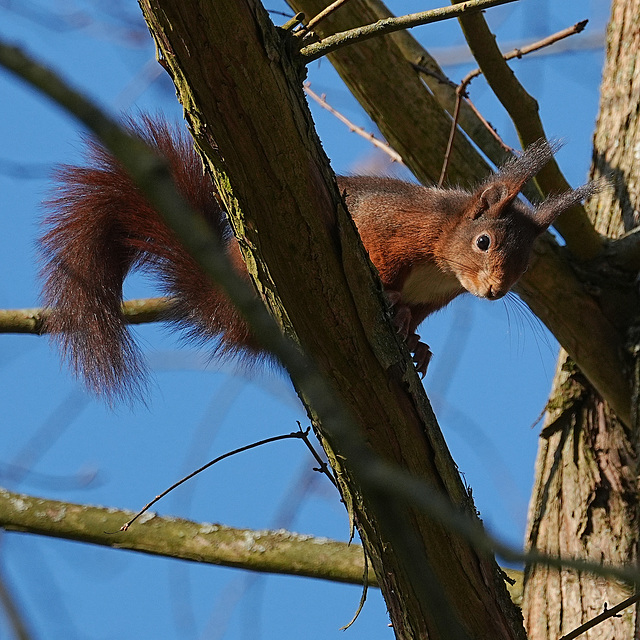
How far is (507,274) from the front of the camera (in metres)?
2.99

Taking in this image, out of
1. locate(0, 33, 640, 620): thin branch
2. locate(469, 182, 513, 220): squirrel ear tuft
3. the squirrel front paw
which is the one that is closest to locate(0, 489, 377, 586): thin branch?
the squirrel front paw

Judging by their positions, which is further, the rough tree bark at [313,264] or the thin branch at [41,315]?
the thin branch at [41,315]

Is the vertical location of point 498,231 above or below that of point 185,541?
above

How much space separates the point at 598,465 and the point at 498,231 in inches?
34.8

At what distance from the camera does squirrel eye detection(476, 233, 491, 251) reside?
3.12 m

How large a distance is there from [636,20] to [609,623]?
212 centimetres

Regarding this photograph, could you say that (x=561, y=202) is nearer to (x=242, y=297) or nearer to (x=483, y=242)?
(x=483, y=242)

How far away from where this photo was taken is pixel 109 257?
2.78 metres

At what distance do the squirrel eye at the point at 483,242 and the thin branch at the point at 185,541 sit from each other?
1.22 m

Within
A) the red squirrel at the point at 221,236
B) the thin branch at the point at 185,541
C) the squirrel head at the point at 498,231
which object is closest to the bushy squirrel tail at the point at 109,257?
the red squirrel at the point at 221,236

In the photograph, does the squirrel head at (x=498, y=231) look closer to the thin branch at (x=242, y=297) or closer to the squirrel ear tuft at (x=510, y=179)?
the squirrel ear tuft at (x=510, y=179)

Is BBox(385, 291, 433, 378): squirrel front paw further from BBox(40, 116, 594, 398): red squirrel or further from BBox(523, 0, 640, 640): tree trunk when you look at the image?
BBox(523, 0, 640, 640): tree trunk

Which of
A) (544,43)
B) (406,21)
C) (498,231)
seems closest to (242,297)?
(406,21)

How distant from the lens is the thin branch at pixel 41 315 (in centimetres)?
294
